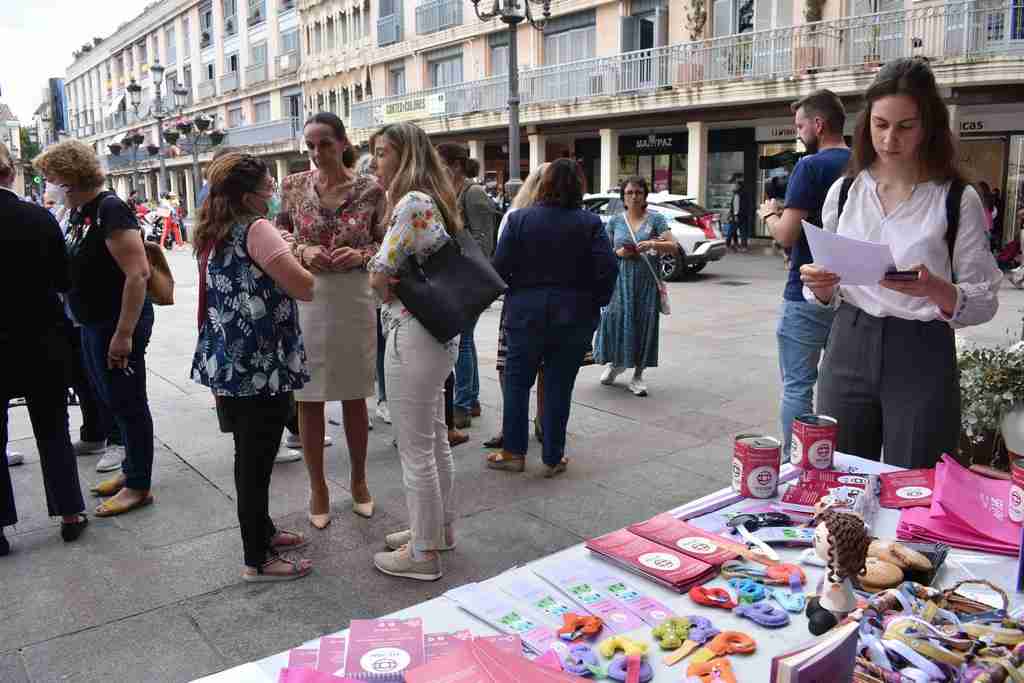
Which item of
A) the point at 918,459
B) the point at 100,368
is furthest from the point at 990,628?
the point at 100,368

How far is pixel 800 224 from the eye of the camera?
377 cm

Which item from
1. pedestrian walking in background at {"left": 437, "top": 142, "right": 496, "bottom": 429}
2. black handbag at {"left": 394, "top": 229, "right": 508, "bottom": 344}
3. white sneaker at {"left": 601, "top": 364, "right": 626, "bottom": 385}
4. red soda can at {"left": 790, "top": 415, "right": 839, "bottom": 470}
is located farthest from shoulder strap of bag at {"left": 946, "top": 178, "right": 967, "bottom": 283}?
white sneaker at {"left": 601, "top": 364, "right": 626, "bottom": 385}

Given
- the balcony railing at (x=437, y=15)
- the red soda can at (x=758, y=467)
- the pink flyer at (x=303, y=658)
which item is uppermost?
the balcony railing at (x=437, y=15)

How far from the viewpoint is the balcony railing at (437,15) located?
2894cm

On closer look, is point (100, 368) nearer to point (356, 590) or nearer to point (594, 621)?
point (356, 590)

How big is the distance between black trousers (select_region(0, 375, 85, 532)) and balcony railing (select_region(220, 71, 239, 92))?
152 feet

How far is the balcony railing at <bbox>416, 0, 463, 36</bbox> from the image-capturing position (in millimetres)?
28938

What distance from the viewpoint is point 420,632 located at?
169 centimetres

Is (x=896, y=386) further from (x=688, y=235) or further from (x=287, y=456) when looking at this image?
(x=688, y=235)

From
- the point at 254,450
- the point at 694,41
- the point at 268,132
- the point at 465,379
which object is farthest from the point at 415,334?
the point at 268,132

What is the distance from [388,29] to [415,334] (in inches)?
1264

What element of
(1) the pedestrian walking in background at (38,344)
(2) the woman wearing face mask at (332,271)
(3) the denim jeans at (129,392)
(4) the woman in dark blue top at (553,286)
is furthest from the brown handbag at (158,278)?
(4) the woman in dark blue top at (553,286)

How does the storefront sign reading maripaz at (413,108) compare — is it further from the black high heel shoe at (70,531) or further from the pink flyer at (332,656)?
the pink flyer at (332,656)

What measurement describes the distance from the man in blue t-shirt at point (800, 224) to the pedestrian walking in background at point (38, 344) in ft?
11.2
